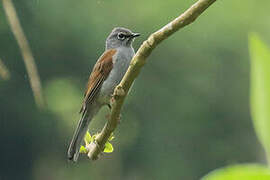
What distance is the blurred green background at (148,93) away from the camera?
2594 cm

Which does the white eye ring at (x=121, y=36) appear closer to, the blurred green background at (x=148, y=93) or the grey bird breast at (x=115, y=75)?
the grey bird breast at (x=115, y=75)

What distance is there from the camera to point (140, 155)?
3000 cm

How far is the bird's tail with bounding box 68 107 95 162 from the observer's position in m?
2.17

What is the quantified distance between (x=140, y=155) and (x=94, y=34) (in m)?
5.31

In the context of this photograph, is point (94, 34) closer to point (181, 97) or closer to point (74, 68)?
point (74, 68)

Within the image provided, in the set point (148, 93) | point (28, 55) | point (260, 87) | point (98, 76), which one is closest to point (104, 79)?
point (98, 76)

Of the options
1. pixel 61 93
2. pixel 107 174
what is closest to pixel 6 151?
pixel 107 174

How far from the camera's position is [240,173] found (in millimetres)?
548

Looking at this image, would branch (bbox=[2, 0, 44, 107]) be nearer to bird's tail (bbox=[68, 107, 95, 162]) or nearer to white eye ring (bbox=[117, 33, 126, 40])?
bird's tail (bbox=[68, 107, 95, 162])

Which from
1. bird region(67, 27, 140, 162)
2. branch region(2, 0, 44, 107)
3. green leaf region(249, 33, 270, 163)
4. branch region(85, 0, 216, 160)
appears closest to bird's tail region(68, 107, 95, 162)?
bird region(67, 27, 140, 162)

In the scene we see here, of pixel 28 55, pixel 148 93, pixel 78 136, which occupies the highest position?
pixel 28 55

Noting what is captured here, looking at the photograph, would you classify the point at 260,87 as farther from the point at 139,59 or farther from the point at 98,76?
the point at 98,76

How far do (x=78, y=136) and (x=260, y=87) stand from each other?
69.1 inches

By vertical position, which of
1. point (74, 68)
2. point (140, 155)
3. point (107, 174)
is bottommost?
point (140, 155)
